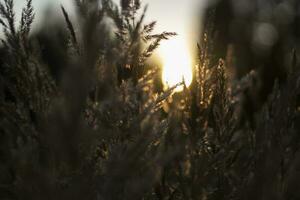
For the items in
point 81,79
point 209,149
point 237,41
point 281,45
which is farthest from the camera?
point 237,41

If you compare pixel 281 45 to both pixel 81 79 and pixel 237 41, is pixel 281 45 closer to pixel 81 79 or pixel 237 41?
pixel 237 41

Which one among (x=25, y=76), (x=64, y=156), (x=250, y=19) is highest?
(x=250, y=19)

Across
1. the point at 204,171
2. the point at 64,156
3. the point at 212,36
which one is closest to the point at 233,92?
the point at 212,36

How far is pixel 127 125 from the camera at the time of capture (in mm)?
1811

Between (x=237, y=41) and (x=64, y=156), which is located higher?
(x=237, y=41)

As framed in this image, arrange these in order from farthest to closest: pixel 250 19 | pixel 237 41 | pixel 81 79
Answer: pixel 250 19 < pixel 237 41 < pixel 81 79

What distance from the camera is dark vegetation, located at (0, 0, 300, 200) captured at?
1.21 meters

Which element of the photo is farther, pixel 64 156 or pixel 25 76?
pixel 25 76

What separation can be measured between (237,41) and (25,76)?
87.2 ft

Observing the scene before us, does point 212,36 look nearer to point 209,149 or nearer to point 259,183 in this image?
point 209,149

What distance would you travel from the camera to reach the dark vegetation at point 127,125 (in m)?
1.21

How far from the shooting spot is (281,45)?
84.4ft

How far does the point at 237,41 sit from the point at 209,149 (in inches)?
1038

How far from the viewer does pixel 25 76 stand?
197 cm
